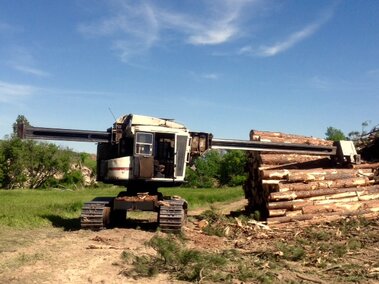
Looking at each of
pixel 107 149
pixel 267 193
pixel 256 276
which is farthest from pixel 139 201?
pixel 256 276

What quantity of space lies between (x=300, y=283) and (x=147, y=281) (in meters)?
2.52

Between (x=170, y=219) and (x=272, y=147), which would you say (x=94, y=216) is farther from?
(x=272, y=147)

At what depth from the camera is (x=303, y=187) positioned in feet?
51.0

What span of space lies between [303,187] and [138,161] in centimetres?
601

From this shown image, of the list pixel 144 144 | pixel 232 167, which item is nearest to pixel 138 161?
pixel 144 144

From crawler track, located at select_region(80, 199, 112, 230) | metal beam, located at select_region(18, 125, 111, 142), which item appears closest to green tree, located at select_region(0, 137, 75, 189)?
metal beam, located at select_region(18, 125, 111, 142)

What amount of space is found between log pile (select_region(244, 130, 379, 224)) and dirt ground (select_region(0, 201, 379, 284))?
0.81 metres

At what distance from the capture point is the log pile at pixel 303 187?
49.5ft

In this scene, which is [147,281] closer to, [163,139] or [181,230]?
[181,230]

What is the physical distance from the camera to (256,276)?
7660mm

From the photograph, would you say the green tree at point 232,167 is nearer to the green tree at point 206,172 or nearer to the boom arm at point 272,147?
the green tree at point 206,172

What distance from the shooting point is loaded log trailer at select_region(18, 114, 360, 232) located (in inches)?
509

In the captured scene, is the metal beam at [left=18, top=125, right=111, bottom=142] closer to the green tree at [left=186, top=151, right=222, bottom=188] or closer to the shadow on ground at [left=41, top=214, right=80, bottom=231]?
the shadow on ground at [left=41, top=214, right=80, bottom=231]

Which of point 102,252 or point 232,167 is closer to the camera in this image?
point 102,252
